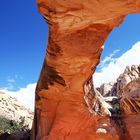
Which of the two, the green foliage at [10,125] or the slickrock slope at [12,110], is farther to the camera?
the slickrock slope at [12,110]

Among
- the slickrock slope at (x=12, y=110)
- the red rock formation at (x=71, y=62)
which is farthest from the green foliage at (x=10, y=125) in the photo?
the red rock formation at (x=71, y=62)

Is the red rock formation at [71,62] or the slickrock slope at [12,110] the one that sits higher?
the slickrock slope at [12,110]

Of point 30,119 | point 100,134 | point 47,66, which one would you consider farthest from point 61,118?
point 30,119

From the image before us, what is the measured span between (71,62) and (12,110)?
31378mm

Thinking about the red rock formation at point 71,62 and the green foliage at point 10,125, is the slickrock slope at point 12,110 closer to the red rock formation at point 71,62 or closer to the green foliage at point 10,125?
the green foliage at point 10,125

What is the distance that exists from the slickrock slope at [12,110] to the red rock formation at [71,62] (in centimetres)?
2081

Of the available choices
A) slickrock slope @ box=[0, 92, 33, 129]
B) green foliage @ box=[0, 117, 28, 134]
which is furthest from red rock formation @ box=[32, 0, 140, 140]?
slickrock slope @ box=[0, 92, 33, 129]

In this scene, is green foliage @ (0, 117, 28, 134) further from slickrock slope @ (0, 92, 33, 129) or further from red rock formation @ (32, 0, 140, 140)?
red rock formation @ (32, 0, 140, 140)

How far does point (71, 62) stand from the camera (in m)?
15.4

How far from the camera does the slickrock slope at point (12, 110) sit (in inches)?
1665

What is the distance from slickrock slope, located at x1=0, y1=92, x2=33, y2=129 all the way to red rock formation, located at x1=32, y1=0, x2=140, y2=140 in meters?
20.8

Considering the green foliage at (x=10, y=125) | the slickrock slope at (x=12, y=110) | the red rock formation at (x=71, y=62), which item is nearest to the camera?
the red rock formation at (x=71, y=62)

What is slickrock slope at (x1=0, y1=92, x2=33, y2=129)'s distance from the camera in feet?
139

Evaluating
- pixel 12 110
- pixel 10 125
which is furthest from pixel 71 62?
pixel 12 110
